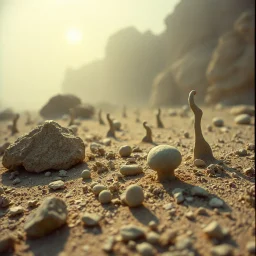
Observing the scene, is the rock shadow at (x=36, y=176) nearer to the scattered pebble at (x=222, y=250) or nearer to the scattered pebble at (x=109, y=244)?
the scattered pebble at (x=109, y=244)

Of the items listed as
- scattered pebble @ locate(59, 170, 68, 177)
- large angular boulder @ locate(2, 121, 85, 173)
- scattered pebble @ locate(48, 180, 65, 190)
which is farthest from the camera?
large angular boulder @ locate(2, 121, 85, 173)

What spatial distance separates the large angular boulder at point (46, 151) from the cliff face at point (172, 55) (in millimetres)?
15223

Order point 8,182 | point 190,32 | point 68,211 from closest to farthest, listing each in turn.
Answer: point 68,211, point 8,182, point 190,32

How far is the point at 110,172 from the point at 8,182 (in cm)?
193

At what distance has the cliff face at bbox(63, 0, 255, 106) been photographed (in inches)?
810

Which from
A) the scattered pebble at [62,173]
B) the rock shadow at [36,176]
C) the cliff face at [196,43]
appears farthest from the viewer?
the cliff face at [196,43]

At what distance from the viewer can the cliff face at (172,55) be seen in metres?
20.6

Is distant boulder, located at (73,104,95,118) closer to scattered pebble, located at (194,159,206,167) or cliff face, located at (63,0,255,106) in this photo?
cliff face, located at (63,0,255,106)

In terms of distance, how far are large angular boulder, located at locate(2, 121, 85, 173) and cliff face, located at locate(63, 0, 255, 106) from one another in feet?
49.9

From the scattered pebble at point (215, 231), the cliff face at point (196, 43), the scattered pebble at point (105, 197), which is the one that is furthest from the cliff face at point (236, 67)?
the scattered pebble at point (215, 231)

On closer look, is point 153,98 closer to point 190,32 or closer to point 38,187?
point 190,32

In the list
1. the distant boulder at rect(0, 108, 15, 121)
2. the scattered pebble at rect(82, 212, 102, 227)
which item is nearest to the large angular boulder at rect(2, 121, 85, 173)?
the scattered pebble at rect(82, 212, 102, 227)

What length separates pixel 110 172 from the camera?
4605 millimetres

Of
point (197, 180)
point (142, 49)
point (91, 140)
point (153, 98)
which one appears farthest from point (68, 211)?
point (142, 49)
